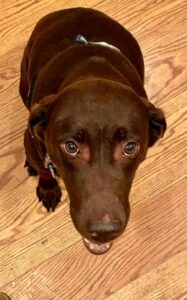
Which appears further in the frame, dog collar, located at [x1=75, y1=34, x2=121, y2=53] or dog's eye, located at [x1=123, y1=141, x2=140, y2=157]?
dog collar, located at [x1=75, y1=34, x2=121, y2=53]

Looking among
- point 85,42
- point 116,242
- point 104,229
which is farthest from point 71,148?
point 116,242

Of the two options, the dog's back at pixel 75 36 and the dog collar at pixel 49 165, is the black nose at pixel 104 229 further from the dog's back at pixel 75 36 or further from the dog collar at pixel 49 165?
the dog's back at pixel 75 36

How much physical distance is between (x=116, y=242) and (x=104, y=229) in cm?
80

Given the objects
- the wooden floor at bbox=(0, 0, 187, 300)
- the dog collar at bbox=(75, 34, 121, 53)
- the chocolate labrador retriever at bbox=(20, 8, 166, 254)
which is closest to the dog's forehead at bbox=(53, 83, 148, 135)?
the chocolate labrador retriever at bbox=(20, 8, 166, 254)

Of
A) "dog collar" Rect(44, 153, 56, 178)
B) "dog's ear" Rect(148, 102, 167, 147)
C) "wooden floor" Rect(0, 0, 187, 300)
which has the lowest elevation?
"wooden floor" Rect(0, 0, 187, 300)

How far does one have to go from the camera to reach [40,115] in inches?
92.2

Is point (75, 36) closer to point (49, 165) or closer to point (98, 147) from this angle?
point (49, 165)

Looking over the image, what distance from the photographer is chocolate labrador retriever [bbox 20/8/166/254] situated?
2164 millimetres

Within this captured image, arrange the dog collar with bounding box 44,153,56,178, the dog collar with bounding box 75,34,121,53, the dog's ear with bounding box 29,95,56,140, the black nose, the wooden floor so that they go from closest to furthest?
the black nose
the dog's ear with bounding box 29,95,56,140
the dog collar with bounding box 44,153,56,178
the dog collar with bounding box 75,34,121,53
the wooden floor

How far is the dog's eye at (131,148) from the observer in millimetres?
2225

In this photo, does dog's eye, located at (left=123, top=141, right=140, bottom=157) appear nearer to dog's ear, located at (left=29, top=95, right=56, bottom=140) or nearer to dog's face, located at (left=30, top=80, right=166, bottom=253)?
dog's face, located at (left=30, top=80, right=166, bottom=253)

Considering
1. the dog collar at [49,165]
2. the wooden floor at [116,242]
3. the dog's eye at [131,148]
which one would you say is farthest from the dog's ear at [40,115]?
the wooden floor at [116,242]

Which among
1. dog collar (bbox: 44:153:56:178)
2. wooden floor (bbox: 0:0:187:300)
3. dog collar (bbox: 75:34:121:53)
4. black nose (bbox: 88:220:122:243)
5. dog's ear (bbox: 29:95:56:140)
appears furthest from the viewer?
wooden floor (bbox: 0:0:187:300)

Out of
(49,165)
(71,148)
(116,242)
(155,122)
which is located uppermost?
(71,148)
